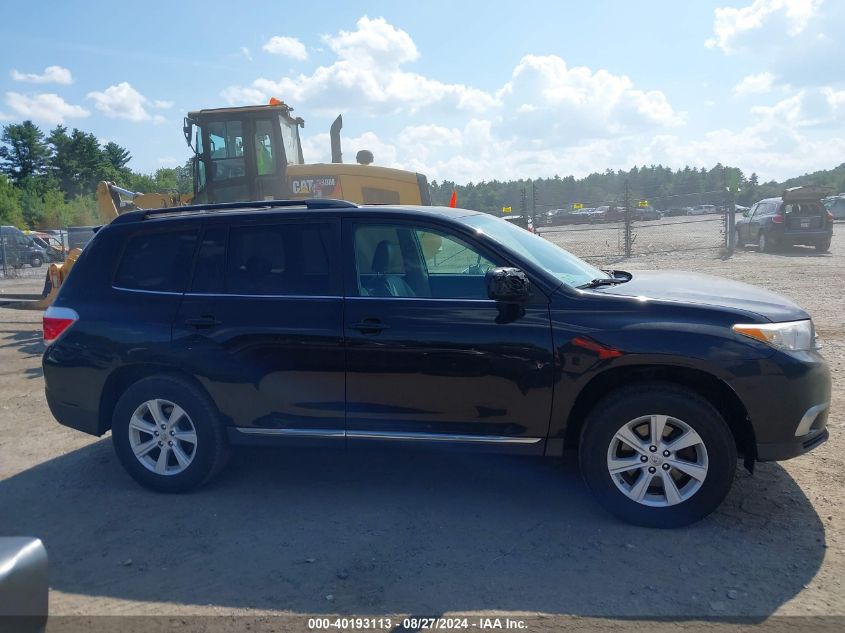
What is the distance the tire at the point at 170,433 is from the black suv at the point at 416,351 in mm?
15

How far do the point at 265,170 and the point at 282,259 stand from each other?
24.1 ft

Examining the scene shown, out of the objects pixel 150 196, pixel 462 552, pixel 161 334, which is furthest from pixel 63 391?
pixel 150 196

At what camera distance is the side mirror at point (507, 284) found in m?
4.21

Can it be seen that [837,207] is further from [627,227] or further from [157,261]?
[157,261]

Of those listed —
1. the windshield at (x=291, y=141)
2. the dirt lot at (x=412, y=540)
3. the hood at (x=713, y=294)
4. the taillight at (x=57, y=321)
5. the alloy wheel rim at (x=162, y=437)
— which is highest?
the windshield at (x=291, y=141)

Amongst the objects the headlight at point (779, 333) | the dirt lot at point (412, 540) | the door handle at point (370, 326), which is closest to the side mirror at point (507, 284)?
the door handle at point (370, 326)

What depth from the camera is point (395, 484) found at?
16.6 feet

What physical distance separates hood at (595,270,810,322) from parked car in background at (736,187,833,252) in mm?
17491

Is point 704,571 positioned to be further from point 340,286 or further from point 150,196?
point 150,196

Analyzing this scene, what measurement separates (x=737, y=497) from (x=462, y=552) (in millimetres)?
1861

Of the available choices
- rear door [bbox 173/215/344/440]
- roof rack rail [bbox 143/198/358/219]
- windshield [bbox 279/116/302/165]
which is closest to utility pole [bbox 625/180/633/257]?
windshield [bbox 279/116/302/165]

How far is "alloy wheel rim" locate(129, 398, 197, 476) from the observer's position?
4.93 meters

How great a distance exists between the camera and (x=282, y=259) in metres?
4.91

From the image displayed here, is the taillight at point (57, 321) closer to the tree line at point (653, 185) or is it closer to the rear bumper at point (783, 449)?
the rear bumper at point (783, 449)
